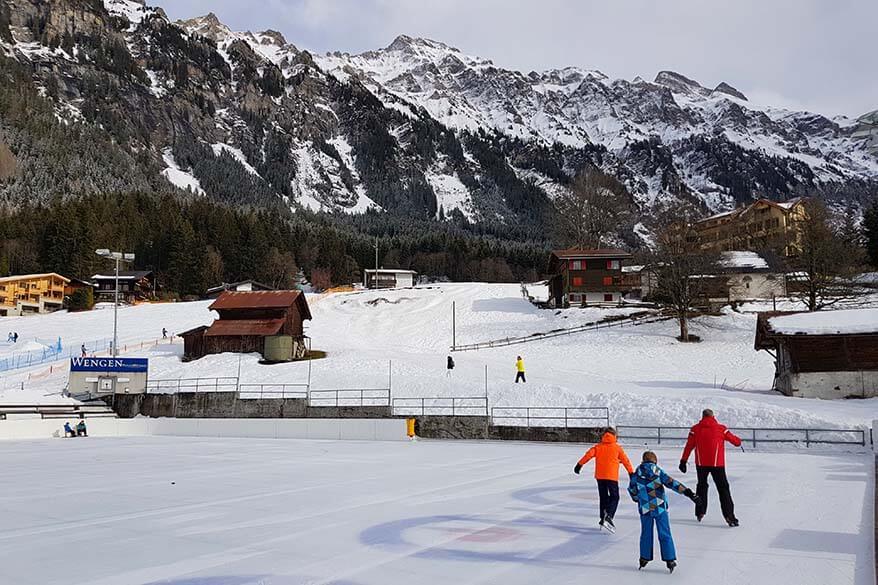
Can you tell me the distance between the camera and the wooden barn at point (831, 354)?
31.5 metres

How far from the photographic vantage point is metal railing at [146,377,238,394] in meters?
40.2

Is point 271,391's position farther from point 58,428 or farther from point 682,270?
point 682,270

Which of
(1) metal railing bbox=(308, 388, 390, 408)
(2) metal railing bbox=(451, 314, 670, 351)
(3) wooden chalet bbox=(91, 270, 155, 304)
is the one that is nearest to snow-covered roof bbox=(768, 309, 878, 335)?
(1) metal railing bbox=(308, 388, 390, 408)

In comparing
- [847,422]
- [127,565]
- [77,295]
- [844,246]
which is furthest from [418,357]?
[77,295]

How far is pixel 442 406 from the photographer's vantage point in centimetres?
3391

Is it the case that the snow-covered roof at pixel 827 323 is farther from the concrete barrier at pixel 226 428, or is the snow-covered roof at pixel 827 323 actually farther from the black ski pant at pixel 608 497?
the black ski pant at pixel 608 497

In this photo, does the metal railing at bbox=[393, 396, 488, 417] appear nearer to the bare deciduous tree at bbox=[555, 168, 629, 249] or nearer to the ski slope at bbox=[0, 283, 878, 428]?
the ski slope at bbox=[0, 283, 878, 428]

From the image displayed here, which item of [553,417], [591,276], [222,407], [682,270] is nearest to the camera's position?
[553,417]

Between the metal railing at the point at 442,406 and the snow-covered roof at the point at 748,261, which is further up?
the snow-covered roof at the point at 748,261

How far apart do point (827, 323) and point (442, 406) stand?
63.4 feet

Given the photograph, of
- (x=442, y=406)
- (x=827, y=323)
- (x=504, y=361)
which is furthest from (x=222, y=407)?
(x=827, y=323)

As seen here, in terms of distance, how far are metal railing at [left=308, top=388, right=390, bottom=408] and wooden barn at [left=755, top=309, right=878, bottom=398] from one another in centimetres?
1989

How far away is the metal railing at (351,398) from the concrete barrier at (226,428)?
216 cm

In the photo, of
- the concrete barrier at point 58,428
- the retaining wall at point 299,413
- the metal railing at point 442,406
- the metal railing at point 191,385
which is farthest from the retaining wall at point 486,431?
the concrete barrier at point 58,428
